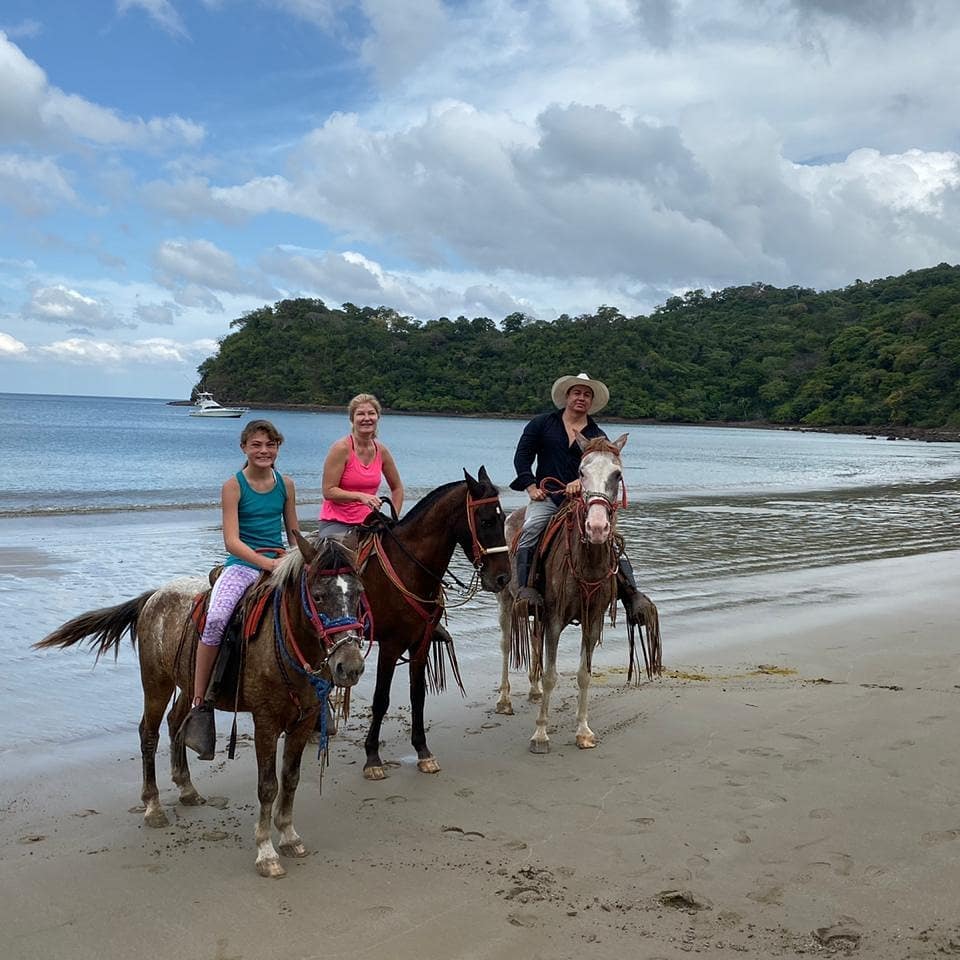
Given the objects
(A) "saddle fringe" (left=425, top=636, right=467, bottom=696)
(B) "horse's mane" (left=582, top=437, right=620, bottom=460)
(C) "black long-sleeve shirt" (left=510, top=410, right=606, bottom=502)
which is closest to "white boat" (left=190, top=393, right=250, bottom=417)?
(A) "saddle fringe" (left=425, top=636, right=467, bottom=696)

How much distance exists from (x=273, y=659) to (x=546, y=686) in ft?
8.85

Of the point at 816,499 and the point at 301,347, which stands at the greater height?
the point at 301,347

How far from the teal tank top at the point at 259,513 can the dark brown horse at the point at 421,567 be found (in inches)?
41.7

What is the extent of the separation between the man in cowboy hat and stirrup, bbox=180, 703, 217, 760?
287 centimetres

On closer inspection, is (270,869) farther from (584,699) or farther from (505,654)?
(505,654)

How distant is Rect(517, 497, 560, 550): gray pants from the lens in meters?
7.05

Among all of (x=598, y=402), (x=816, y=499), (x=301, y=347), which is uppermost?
(x=301, y=347)

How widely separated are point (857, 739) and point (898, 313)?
127 meters

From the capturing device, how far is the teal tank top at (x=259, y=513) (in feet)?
16.6

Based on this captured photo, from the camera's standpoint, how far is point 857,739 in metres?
6.17

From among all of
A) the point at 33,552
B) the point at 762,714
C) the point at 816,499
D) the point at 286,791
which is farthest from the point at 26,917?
the point at 816,499

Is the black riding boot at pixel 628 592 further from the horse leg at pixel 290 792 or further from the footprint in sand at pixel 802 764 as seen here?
the horse leg at pixel 290 792

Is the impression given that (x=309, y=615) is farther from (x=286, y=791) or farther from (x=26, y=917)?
(x=26, y=917)

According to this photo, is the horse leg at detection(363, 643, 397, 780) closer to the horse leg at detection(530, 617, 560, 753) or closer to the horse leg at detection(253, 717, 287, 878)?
the horse leg at detection(530, 617, 560, 753)
